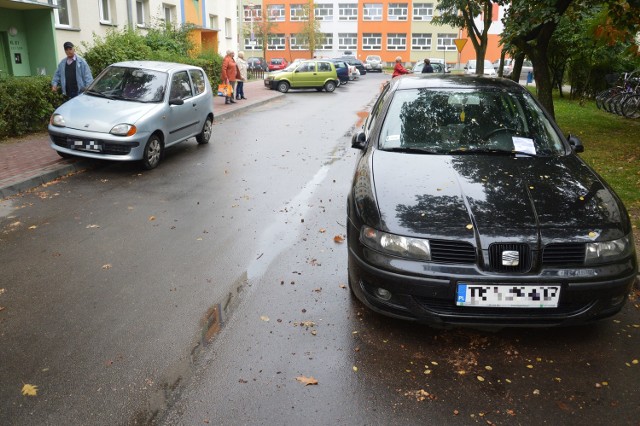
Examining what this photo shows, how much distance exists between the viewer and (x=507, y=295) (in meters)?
3.49

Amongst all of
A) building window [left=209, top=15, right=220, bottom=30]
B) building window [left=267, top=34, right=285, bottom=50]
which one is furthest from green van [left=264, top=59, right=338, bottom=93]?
building window [left=267, top=34, right=285, bottom=50]

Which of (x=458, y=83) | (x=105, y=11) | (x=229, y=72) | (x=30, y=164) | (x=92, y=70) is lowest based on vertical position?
(x=30, y=164)

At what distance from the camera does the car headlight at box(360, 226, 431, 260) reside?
3.58 metres

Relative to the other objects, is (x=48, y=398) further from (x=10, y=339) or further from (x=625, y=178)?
(x=625, y=178)

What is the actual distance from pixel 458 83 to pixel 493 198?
220 cm

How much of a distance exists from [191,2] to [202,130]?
794 inches

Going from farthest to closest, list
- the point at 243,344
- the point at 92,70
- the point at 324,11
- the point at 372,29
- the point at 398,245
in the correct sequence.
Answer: the point at 324,11, the point at 372,29, the point at 92,70, the point at 243,344, the point at 398,245

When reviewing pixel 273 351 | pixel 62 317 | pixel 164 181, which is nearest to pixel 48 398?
pixel 62 317

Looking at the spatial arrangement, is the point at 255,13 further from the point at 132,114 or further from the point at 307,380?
the point at 307,380

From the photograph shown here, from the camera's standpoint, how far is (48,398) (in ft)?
10.5

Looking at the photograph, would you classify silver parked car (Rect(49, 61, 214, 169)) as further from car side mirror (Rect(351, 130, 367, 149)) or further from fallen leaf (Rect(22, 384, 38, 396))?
fallen leaf (Rect(22, 384, 38, 396))

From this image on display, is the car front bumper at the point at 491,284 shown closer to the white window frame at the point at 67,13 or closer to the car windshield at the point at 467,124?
the car windshield at the point at 467,124

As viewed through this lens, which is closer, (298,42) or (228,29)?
(228,29)

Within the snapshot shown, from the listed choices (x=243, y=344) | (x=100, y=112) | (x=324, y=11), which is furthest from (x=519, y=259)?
(x=324, y=11)
